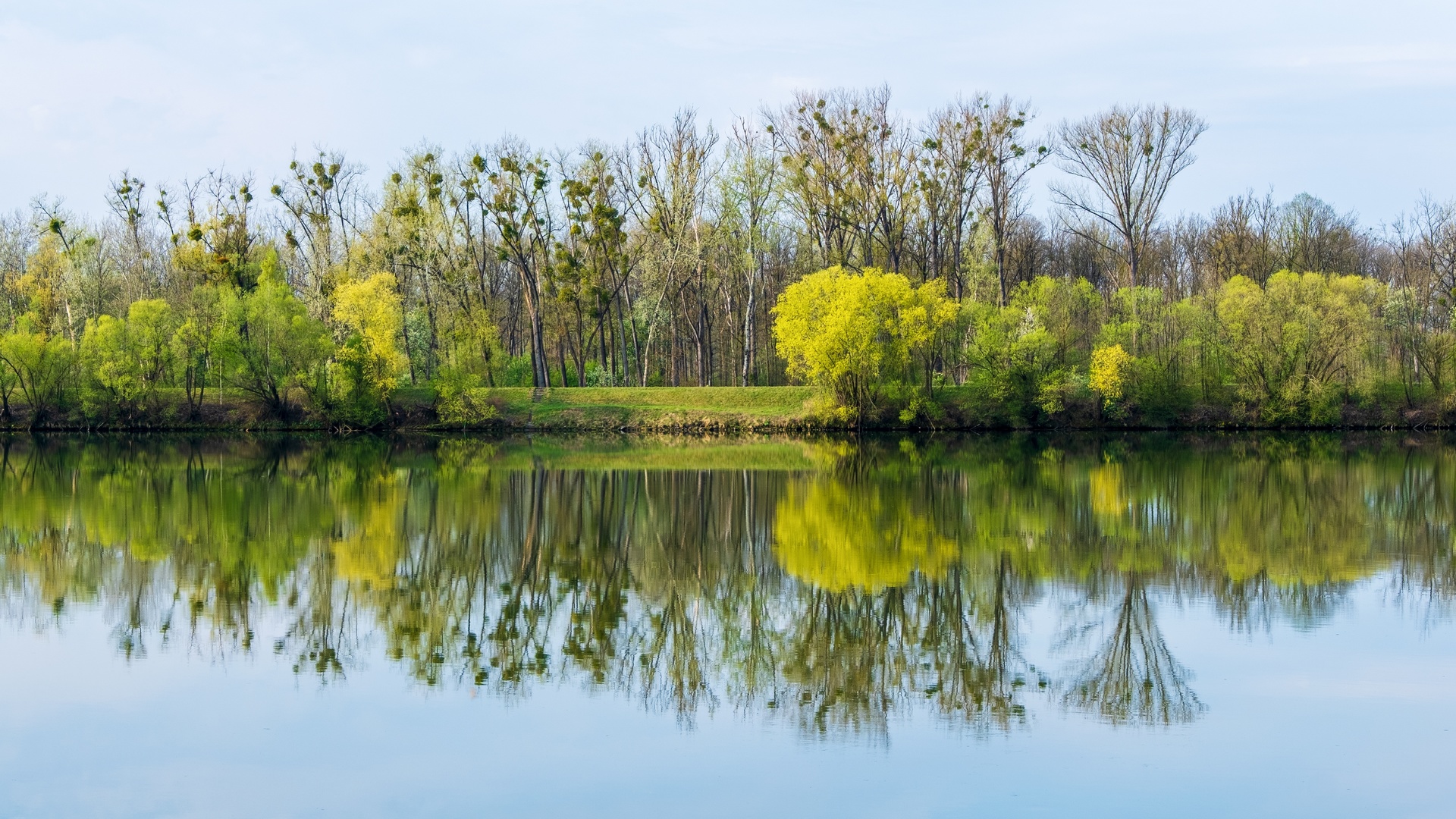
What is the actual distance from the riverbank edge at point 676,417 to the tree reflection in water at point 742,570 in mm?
20861

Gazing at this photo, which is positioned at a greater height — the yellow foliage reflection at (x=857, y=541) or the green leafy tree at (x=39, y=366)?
the green leafy tree at (x=39, y=366)

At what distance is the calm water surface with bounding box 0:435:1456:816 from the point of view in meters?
9.28

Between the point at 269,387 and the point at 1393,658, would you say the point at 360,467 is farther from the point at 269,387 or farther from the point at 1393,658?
the point at 1393,658

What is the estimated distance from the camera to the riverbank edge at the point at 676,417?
179 feet

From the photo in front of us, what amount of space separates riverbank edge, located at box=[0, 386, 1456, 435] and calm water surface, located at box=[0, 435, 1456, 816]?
29.1 m

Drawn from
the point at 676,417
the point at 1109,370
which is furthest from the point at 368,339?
the point at 1109,370

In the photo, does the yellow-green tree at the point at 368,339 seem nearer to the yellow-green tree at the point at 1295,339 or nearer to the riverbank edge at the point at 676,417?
the riverbank edge at the point at 676,417

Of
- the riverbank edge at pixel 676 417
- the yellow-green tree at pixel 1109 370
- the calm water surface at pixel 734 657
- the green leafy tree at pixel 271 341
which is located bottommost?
the calm water surface at pixel 734 657

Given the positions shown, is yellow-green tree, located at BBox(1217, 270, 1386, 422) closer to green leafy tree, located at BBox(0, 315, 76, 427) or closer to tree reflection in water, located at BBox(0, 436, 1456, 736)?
tree reflection in water, located at BBox(0, 436, 1456, 736)

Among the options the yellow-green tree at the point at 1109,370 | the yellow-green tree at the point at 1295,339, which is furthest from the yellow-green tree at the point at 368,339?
the yellow-green tree at the point at 1295,339

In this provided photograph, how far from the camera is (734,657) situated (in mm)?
12836

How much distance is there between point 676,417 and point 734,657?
43874 mm

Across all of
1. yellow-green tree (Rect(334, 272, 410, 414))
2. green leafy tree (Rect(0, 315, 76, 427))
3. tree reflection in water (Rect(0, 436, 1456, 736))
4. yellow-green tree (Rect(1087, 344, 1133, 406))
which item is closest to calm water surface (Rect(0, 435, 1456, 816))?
tree reflection in water (Rect(0, 436, 1456, 736))

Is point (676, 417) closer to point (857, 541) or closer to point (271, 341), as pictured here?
point (271, 341)
